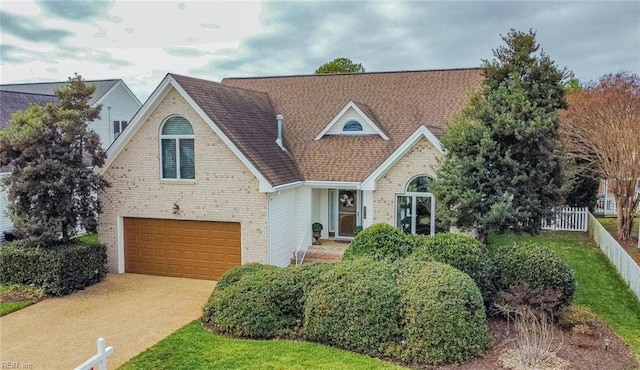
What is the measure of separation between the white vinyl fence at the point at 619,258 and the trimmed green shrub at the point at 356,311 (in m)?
7.80

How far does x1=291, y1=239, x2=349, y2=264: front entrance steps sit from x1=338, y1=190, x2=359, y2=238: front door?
1194 millimetres

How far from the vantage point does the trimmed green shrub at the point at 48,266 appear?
46.9 ft

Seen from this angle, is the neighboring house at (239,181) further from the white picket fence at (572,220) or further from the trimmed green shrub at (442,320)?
the white picket fence at (572,220)

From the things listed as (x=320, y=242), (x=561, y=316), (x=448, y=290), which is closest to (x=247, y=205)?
(x=320, y=242)

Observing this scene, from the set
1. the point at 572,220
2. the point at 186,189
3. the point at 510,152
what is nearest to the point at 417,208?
the point at 510,152

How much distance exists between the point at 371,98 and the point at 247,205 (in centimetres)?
854

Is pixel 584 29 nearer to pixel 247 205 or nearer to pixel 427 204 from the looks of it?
pixel 427 204

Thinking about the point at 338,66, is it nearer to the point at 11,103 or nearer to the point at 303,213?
the point at 11,103

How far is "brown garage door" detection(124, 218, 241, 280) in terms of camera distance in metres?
16.4

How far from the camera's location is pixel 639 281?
43.2 feet

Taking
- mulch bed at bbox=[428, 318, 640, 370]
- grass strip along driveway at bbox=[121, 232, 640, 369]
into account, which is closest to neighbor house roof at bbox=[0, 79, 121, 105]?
grass strip along driveway at bbox=[121, 232, 640, 369]

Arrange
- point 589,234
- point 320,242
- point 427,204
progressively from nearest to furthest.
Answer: point 427,204 → point 320,242 → point 589,234

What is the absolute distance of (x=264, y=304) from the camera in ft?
36.7

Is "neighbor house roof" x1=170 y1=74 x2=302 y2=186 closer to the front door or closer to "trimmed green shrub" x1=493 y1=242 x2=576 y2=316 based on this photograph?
the front door
